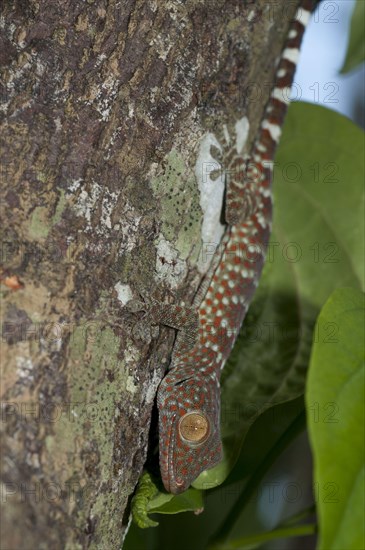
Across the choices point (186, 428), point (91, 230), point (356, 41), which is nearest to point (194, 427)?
point (186, 428)

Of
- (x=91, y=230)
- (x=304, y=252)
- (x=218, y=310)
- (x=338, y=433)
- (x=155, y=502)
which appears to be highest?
(x=304, y=252)

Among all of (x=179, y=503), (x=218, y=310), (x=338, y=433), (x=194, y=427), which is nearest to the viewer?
(x=338, y=433)

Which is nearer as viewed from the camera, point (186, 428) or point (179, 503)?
point (179, 503)

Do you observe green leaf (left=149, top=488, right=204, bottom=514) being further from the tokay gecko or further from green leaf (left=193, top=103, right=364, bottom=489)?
green leaf (left=193, top=103, right=364, bottom=489)

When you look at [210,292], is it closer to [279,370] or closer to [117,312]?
[279,370]

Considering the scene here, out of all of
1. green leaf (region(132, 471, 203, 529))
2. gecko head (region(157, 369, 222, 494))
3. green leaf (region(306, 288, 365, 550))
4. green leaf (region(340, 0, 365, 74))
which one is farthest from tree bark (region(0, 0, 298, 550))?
green leaf (region(306, 288, 365, 550))

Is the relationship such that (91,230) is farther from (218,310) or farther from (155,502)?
(218,310)
